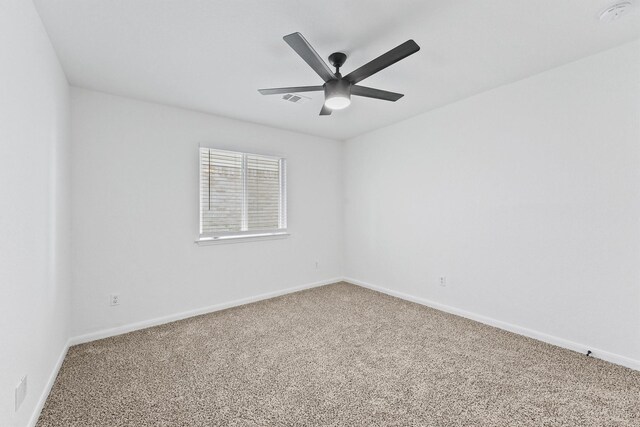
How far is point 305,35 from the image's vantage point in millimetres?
2057

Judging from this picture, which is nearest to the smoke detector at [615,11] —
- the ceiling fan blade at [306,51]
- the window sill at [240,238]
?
the ceiling fan blade at [306,51]

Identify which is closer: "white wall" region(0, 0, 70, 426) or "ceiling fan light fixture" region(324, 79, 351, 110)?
"white wall" region(0, 0, 70, 426)

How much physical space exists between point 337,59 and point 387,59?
566 millimetres

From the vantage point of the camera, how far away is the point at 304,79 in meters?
2.73

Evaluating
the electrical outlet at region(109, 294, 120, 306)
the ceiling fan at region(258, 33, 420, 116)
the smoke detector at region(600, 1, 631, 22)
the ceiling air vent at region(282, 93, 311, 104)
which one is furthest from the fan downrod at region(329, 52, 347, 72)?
the electrical outlet at region(109, 294, 120, 306)

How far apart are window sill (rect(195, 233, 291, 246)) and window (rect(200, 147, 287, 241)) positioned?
2 cm

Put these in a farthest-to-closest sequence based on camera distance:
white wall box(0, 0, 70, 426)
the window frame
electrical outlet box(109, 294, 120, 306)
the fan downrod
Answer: the window frame → electrical outlet box(109, 294, 120, 306) → the fan downrod → white wall box(0, 0, 70, 426)

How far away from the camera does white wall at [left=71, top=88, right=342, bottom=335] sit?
2848 mm

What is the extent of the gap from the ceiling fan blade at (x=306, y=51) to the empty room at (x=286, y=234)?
0.02m

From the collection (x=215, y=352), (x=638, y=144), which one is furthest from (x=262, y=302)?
(x=638, y=144)

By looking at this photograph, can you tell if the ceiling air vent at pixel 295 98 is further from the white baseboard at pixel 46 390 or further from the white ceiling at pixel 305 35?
the white baseboard at pixel 46 390

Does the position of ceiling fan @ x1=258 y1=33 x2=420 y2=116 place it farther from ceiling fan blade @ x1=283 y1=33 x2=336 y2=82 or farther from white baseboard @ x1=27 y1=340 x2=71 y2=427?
white baseboard @ x1=27 y1=340 x2=71 y2=427

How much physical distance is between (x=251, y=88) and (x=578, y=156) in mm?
3067

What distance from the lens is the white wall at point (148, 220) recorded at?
9.34ft
